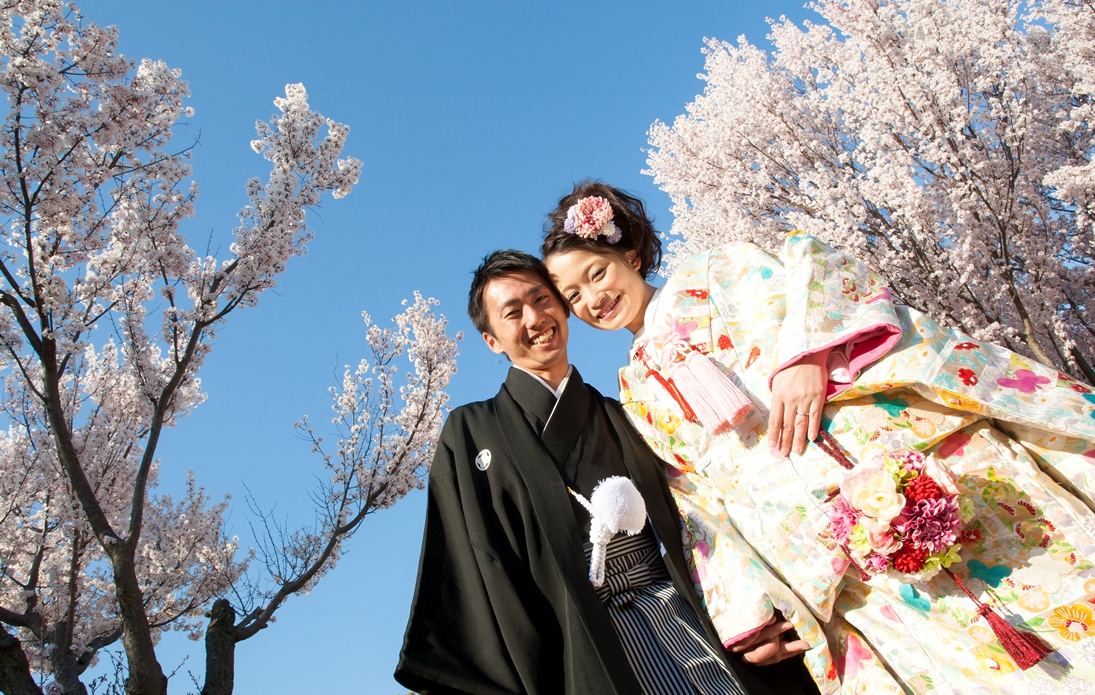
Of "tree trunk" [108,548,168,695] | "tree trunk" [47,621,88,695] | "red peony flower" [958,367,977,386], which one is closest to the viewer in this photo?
"red peony flower" [958,367,977,386]

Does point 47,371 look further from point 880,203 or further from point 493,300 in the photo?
point 880,203

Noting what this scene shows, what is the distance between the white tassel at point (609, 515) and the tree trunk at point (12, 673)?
4.93 metres

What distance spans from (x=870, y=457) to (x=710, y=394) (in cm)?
50

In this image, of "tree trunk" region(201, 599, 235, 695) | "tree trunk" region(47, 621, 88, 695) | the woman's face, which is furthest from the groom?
"tree trunk" region(47, 621, 88, 695)

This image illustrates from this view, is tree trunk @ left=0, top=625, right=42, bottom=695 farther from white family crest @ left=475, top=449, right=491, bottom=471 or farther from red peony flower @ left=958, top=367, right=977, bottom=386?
red peony flower @ left=958, top=367, right=977, bottom=386

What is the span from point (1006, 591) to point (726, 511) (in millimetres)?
792

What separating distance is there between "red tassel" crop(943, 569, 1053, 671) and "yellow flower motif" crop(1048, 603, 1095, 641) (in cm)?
6

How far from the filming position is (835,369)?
2113 millimetres

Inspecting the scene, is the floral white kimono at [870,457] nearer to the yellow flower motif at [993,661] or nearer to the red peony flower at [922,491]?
the yellow flower motif at [993,661]

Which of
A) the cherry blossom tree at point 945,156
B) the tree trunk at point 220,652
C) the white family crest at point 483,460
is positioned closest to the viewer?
the white family crest at point 483,460

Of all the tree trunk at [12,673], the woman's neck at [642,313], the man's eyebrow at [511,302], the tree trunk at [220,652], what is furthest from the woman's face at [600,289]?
the tree trunk at [220,652]

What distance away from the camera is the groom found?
6.45 ft

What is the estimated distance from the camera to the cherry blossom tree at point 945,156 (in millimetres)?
7328

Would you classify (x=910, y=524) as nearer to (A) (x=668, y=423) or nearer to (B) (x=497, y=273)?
(A) (x=668, y=423)
